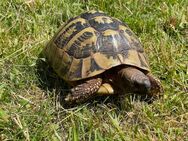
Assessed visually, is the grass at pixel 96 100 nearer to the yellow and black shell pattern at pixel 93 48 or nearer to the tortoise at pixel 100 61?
the tortoise at pixel 100 61

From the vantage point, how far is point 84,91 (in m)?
3.35

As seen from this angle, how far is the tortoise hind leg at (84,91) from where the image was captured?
3352 mm

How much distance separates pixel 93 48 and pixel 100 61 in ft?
0.40

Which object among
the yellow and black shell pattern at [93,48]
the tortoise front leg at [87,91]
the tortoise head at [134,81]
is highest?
the yellow and black shell pattern at [93,48]

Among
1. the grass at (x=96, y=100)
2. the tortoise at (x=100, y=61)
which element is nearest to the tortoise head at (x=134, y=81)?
the tortoise at (x=100, y=61)

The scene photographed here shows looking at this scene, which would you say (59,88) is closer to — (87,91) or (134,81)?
(87,91)

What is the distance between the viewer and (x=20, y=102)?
3404 mm

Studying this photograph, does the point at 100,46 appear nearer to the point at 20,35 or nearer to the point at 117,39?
the point at 117,39

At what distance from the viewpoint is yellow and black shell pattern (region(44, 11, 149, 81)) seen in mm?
3385

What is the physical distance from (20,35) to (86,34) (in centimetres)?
83

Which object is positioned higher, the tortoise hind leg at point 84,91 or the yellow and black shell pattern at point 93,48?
the yellow and black shell pattern at point 93,48

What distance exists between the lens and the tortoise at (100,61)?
3355 millimetres

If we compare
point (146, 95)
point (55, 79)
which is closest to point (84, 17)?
point (55, 79)

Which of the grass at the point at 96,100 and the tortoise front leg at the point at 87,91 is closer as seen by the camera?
the grass at the point at 96,100
